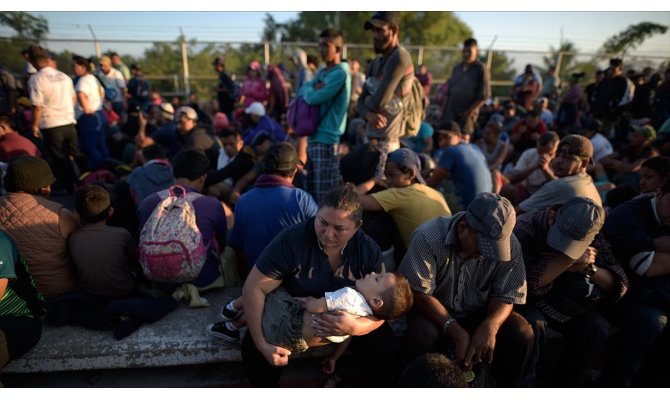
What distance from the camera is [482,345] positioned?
2.35 m

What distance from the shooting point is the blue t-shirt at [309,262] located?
7.48 feet

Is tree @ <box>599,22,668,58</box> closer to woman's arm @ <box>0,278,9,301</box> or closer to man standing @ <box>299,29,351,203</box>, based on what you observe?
man standing @ <box>299,29,351,203</box>

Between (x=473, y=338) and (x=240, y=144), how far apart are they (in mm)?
3891

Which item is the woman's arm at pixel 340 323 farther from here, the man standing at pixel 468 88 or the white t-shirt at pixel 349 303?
the man standing at pixel 468 88

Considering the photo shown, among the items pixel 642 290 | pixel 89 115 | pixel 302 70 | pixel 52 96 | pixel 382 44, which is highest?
pixel 302 70

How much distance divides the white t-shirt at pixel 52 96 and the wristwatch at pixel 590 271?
6.65 metres

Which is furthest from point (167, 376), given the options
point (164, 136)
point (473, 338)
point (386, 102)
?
point (164, 136)

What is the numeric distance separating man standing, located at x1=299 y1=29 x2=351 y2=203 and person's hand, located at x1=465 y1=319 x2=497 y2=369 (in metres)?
2.49

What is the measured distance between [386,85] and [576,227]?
2.08m

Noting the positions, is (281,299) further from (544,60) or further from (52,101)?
(544,60)

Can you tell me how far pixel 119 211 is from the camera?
360 cm

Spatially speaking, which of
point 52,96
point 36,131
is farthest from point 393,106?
point 36,131

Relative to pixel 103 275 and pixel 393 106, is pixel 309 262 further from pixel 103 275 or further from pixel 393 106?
pixel 393 106

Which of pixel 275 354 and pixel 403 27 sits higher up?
pixel 403 27
